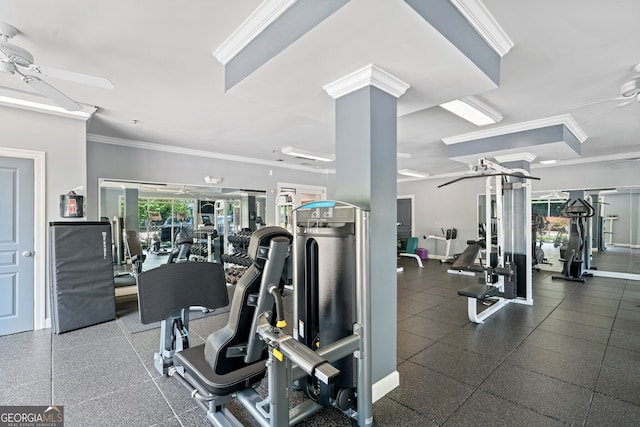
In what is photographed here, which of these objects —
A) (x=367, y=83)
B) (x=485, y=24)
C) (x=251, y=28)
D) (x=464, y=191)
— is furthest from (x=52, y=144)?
(x=464, y=191)

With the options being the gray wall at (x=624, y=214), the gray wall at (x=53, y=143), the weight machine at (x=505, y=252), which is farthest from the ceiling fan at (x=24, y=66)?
the gray wall at (x=624, y=214)

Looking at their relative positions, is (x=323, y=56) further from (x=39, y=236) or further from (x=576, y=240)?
(x=576, y=240)

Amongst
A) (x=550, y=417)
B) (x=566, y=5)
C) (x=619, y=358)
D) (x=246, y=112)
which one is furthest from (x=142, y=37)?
(x=619, y=358)

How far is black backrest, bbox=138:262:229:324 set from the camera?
2.26 meters

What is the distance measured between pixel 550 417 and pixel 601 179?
22.0ft

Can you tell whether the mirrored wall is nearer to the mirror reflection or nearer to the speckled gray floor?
the speckled gray floor

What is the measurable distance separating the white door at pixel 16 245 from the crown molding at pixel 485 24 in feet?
14.8

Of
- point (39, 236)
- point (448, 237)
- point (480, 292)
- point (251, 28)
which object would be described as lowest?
point (480, 292)

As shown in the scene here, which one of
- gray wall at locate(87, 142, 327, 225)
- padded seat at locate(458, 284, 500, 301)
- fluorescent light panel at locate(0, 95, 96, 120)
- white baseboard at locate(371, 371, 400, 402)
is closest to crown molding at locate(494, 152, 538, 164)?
padded seat at locate(458, 284, 500, 301)

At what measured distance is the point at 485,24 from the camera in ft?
6.48

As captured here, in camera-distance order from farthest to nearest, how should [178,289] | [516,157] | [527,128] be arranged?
[516,157]
[527,128]
[178,289]

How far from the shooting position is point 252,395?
2.01m

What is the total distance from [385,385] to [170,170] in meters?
5.10

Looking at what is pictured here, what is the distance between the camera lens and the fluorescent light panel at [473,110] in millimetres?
3271
